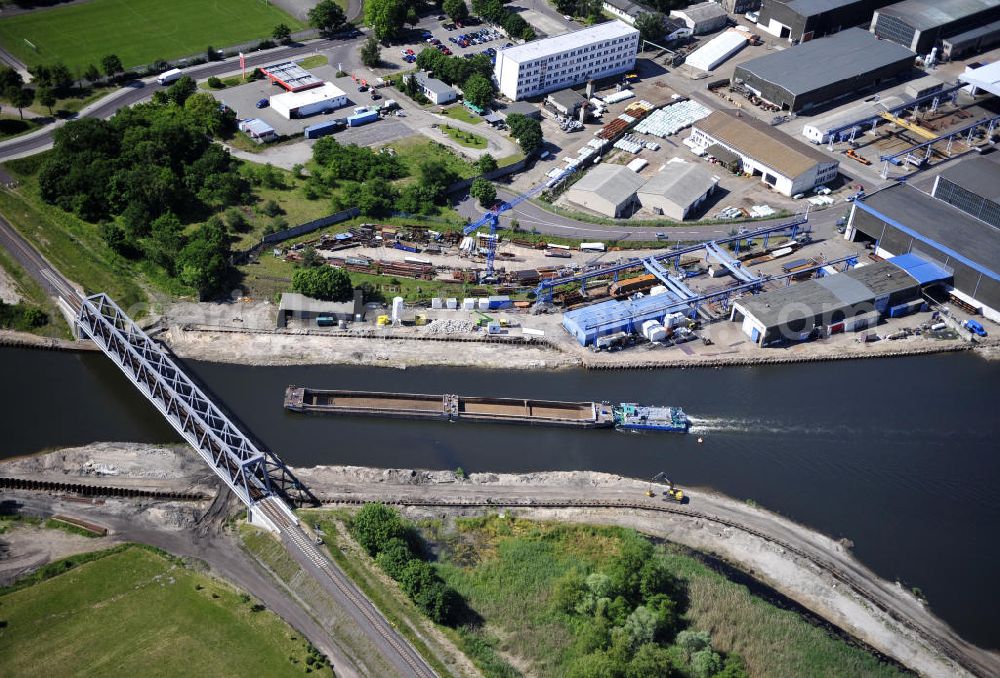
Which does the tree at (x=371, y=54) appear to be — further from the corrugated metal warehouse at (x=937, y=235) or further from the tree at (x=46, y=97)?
the corrugated metal warehouse at (x=937, y=235)

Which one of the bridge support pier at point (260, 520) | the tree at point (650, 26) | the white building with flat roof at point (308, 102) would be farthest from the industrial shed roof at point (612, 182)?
the bridge support pier at point (260, 520)

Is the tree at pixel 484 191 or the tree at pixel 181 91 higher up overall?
the tree at pixel 181 91

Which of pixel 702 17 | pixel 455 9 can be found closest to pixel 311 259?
pixel 455 9

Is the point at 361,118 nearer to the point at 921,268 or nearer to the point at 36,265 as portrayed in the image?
the point at 36,265

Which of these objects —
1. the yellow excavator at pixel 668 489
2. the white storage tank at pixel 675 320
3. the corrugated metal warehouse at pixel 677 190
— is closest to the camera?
the yellow excavator at pixel 668 489

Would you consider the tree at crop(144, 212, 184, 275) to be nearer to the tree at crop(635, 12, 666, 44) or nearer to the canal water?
the canal water

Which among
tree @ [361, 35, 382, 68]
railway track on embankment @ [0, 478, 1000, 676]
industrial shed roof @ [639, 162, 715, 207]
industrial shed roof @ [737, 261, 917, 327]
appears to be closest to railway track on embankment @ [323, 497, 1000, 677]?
railway track on embankment @ [0, 478, 1000, 676]

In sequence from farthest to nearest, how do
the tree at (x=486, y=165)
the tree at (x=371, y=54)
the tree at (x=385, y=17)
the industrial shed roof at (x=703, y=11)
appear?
the industrial shed roof at (x=703, y=11) → the tree at (x=385, y=17) → the tree at (x=371, y=54) → the tree at (x=486, y=165)
